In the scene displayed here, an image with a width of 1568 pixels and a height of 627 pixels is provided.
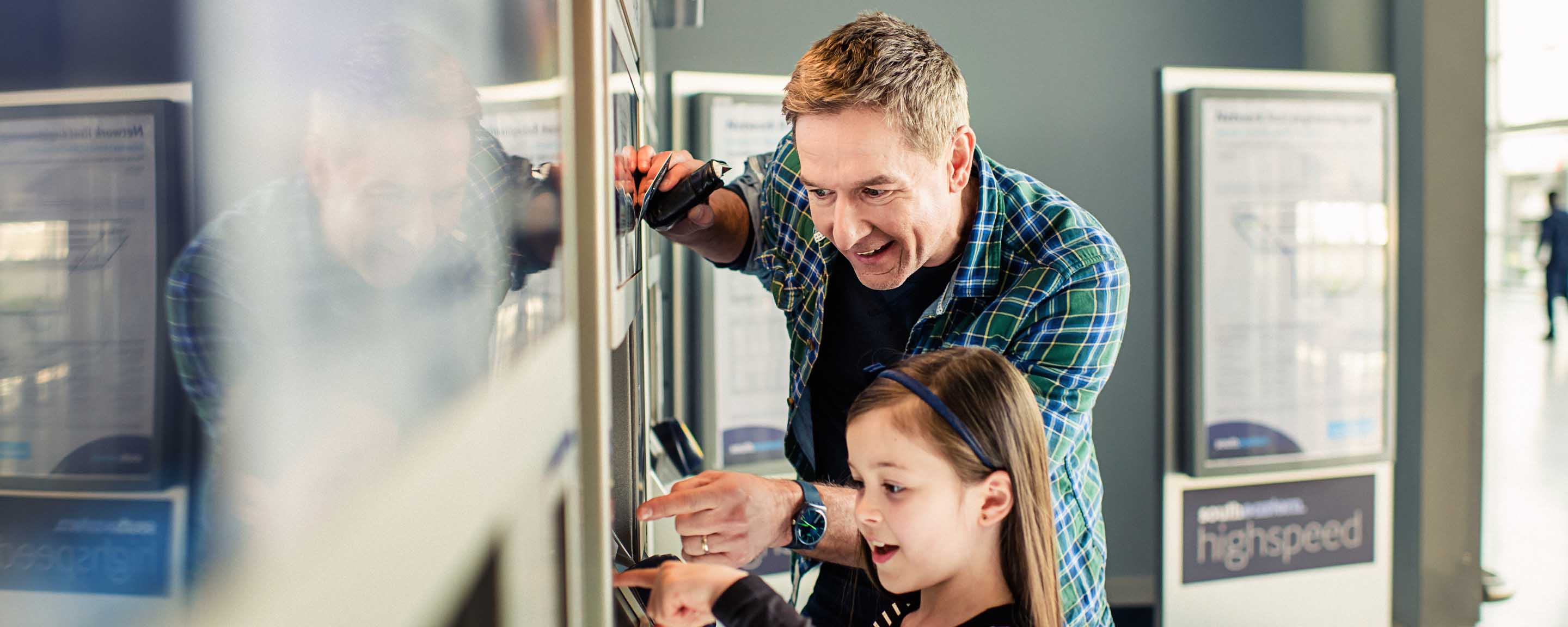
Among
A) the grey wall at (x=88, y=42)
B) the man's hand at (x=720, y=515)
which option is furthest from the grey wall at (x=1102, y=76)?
the grey wall at (x=88, y=42)

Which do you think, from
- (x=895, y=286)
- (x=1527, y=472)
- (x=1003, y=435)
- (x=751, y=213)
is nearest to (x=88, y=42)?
(x=1003, y=435)

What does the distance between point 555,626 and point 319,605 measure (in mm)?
366

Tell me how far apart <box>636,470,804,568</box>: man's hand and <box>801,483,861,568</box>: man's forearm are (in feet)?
0.41

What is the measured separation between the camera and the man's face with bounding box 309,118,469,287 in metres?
0.26

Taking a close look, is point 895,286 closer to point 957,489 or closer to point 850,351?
point 850,351

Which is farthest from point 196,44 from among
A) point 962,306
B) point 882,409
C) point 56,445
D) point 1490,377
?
point 1490,377

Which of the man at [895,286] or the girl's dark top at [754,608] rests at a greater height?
the man at [895,286]

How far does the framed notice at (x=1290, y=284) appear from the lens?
3166 millimetres

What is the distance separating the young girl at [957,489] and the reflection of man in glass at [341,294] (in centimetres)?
66

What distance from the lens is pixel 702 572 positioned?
84 cm

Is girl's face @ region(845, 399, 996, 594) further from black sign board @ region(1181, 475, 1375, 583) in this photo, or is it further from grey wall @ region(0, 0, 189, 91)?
black sign board @ region(1181, 475, 1375, 583)

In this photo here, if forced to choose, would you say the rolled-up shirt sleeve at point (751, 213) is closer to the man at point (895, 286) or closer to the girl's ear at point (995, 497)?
the man at point (895, 286)

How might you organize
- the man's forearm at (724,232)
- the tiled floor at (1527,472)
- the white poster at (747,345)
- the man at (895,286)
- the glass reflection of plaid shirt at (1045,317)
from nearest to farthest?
the man at (895,286) < the glass reflection of plaid shirt at (1045,317) < the man's forearm at (724,232) < the white poster at (747,345) < the tiled floor at (1527,472)

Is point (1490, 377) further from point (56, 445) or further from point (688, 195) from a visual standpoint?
point (56, 445)
